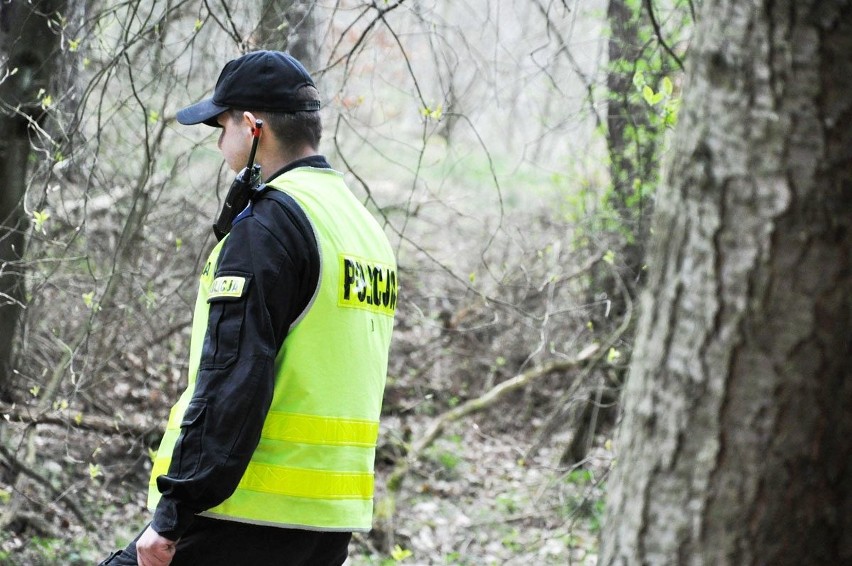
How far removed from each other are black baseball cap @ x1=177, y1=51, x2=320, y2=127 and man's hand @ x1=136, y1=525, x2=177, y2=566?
1.19 metres

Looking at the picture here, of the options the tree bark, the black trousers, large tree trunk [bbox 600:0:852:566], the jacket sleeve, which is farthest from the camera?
the tree bark

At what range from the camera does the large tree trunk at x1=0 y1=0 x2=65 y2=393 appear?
15.7 feet

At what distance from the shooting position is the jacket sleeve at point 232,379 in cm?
239

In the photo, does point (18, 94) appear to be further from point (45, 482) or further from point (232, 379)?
point (232, 379)

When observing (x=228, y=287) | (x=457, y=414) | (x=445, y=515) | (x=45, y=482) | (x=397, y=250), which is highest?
(x=397, y=250)

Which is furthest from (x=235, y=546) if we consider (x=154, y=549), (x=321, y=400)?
(x=321, y=400)

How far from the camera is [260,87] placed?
2.75m

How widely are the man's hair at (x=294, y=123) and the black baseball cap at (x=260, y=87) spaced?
13 mm

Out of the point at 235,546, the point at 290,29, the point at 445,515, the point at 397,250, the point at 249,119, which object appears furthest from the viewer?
the point at 445,515

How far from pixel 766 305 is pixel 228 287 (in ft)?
4.57

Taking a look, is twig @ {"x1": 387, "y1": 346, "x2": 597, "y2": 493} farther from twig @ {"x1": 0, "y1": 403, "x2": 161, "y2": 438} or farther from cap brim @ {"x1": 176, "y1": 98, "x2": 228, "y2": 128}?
cap brim @ {"x1": 176, "y1": 98, "x2": 228, "y2": 128}

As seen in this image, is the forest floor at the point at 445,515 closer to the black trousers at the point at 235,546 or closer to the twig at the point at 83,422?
the twig at the point at 83,422

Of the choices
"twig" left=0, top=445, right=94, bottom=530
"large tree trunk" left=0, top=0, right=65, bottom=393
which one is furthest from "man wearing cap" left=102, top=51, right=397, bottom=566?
"twig" left=0, top=445, right=94, bottom=530

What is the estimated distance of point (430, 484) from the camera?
22.0ft
